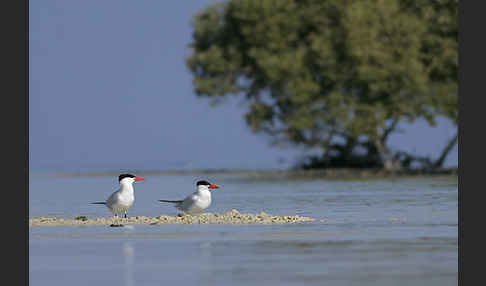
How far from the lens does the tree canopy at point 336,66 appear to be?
47062 mm

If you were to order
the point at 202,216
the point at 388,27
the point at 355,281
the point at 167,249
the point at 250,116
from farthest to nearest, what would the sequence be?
1. the point at 250,116
2. the point at 388,27
3. the point at 202,216
4. the point at 167,249
5. the point at 355,281

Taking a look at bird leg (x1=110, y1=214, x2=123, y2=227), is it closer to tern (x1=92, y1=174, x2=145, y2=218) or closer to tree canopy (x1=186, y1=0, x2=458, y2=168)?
tern (x1=92, y1=174, x2=145, y2=218)

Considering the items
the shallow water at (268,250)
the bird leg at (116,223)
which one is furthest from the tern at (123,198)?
the shallow water at (268,250)

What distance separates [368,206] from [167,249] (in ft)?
30.4

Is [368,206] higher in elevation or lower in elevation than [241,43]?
lower

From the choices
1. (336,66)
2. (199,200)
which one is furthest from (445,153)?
(199,200)

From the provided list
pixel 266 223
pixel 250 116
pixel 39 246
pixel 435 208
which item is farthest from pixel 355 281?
pixel 250 116

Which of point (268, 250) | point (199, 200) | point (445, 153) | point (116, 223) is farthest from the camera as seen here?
point (445, 153)

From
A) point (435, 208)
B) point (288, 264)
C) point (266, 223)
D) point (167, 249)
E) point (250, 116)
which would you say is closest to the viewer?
point (288, 264)

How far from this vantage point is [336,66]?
4856cm

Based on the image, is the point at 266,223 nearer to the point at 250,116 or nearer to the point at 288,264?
the point at 288,264

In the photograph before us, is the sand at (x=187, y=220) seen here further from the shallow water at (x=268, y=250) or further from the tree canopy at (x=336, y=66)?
the tree canopy at (x=336, y=66)

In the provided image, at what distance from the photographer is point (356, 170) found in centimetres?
4828

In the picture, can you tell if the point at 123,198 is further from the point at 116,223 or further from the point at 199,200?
the point at 199,200
